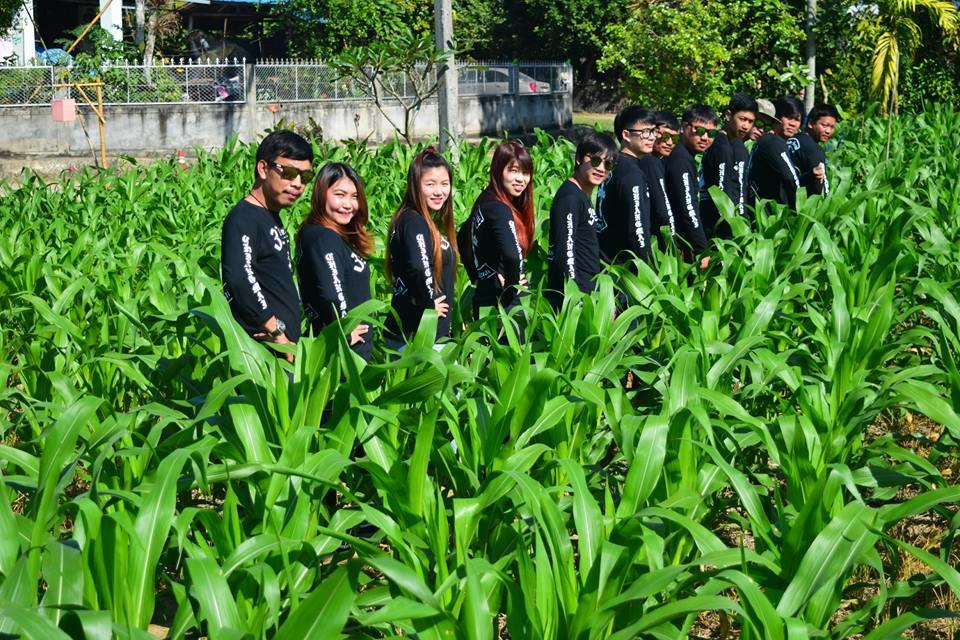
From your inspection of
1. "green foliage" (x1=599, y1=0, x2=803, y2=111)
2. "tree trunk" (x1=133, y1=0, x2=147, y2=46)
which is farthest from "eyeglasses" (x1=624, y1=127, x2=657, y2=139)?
"tree trunk" (x1=133, y1=0, x2=147, y2=46)

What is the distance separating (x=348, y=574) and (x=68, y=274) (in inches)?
186

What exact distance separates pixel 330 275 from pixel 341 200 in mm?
286

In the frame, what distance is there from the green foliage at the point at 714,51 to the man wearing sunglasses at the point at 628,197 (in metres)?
11.7

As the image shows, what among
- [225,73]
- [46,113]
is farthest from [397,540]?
[225,73]

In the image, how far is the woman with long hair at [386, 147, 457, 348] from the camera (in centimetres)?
480

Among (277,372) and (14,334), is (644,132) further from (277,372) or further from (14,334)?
(14,334)

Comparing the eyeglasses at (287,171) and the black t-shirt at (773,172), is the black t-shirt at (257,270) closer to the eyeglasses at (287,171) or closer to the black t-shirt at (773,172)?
the eyeglasses at (287,171)

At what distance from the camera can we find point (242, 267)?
447 cm

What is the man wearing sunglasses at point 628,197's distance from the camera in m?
5.99

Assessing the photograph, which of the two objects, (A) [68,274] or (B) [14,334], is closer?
(B) [14,334]

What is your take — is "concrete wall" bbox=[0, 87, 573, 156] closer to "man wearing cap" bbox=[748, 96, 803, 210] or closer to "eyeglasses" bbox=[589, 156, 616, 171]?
"man wearing cap" bbox=[748, 96, 803, 210]

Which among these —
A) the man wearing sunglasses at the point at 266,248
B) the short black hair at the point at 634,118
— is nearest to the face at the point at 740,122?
the short black hair at the point at 634,118

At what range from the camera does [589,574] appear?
9.71ft

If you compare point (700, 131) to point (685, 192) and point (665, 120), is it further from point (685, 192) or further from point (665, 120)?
point (685, 192)
